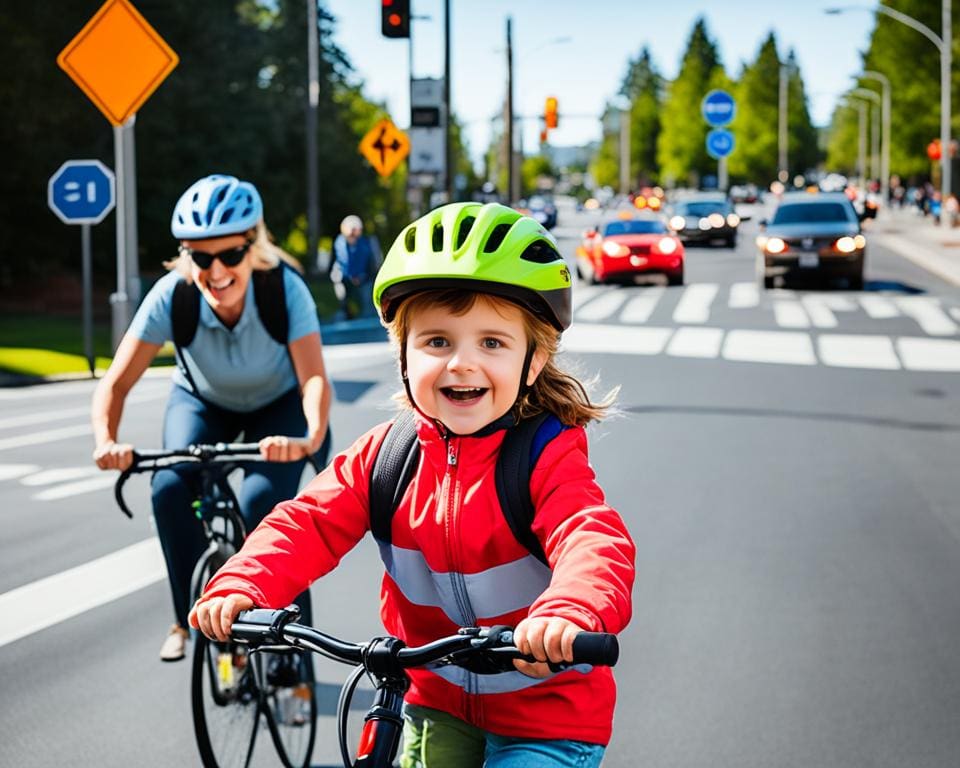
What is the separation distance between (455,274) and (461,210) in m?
0.20

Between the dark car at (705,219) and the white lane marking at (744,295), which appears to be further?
the dark car at (705,219)

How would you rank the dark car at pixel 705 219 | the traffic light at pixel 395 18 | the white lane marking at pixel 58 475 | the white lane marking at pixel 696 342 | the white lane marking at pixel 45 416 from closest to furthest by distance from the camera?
1. the white lane marking at pixel 58 475
2. the white lane marking at pixel 45 416
3. the white lane marking at pixel 696 342
4. the traffic light at pixel 395 18
5. the dark car at pixel 705 219

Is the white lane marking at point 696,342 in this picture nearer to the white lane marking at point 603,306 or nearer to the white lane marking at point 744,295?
the white lane marking at point 603,306

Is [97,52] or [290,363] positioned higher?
[97,52]

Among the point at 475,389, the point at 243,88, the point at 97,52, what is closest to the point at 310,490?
the point at 475,389

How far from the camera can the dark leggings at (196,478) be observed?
521 centimetres

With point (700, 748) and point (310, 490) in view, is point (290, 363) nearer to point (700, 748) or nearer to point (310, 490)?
point (700, 748)

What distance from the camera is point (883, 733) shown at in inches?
223

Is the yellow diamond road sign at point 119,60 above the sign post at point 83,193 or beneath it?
above

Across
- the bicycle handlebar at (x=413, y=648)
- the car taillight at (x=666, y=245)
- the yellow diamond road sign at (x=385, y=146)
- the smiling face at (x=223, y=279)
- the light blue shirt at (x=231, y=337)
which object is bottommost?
the bicycle handlebar at (x=413, y=648)

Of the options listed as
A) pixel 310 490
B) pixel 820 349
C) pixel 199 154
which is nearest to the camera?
pixel 310 490

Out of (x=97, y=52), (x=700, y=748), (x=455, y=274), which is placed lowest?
(x=700, y=748)

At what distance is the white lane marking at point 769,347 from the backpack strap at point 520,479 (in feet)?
51.3

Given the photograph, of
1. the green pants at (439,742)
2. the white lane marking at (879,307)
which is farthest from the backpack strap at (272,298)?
the white lane marking at (879,307)
